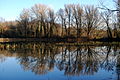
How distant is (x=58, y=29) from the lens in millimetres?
64625

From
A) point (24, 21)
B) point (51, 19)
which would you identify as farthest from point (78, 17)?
point (24, 21)

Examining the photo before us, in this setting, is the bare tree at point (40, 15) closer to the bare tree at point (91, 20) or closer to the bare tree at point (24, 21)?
the bare tree at point (24, 21)

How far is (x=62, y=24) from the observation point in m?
64.0

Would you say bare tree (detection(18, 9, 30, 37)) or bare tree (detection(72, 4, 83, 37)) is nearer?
bare tree (detection(72, 4, 83, 37))

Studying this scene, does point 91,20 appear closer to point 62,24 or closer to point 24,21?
point 62,24

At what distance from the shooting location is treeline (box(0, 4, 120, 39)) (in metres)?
58.4

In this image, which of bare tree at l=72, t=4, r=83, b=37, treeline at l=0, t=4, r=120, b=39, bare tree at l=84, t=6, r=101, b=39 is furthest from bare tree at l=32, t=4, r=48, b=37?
bare tree at l=84, t=6, r=101, b=39

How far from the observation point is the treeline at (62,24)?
5841 centimetres

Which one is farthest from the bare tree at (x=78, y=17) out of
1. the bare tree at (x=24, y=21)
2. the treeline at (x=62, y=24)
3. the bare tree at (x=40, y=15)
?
the bare tree at (x=24, y=21)

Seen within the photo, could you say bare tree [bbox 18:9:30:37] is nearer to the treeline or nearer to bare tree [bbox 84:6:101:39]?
the treeline

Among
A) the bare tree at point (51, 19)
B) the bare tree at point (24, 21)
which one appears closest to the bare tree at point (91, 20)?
the bare tree at point (51, 19)

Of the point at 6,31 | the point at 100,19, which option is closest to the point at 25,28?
the point at 6,31

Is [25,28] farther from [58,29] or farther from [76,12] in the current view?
[76,12]

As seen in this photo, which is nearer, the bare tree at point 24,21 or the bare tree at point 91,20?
the bare tree at point 91,20
